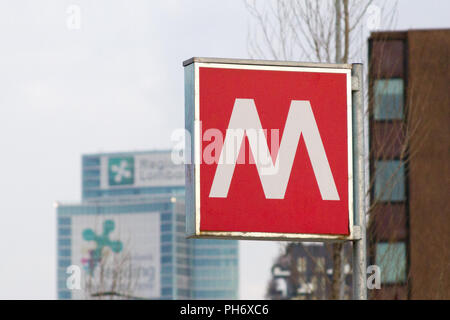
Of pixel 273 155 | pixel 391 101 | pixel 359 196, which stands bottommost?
pixel 359 196

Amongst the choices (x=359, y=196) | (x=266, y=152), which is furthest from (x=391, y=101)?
(x=266, y=152)

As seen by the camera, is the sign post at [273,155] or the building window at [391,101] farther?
the building window at [391,101]

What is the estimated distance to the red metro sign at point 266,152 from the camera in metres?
5.51

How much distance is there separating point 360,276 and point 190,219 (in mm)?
938

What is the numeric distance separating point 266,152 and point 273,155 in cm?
5

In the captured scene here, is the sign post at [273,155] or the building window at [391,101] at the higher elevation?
the building window at [391,101]

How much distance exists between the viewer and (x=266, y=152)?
18.0ft

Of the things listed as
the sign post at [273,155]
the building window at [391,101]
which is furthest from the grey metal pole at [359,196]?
the building window at [391,101]

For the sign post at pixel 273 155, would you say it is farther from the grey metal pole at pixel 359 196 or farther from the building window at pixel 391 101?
the building window at pixel 391 101

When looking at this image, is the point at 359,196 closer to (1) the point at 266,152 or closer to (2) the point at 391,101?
(1) the point at 266,152

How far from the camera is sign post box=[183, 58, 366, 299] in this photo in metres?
5.51

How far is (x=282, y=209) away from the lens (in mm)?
5562

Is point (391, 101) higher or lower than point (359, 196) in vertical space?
higher

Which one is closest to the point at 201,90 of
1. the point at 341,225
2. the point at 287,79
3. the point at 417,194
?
the point at 287,79
